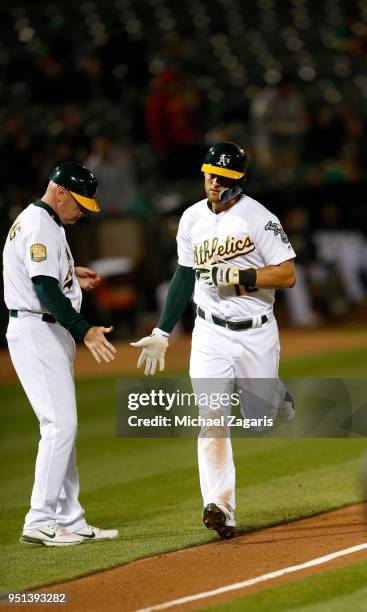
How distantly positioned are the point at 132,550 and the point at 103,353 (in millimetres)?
1034

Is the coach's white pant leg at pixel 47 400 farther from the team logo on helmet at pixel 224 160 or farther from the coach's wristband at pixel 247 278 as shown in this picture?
the team logo on helmet at pixel 224 160

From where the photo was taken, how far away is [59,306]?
5902 millimetres

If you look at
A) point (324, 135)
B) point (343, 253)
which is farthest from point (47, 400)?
point (324, 135)

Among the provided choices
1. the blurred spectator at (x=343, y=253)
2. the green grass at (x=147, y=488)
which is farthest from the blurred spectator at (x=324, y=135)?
the green grass at (x=147, y=488)

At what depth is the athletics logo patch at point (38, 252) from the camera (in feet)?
19.6

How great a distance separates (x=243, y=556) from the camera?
5.63m

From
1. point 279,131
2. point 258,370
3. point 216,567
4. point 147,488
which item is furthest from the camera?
point 279,131

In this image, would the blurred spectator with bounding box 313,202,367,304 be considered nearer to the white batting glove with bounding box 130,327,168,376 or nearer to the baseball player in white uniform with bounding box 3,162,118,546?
the white batting glove with bounding box 130,327,168,376

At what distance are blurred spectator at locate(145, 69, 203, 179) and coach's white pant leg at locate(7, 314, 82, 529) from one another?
1019 centimetres

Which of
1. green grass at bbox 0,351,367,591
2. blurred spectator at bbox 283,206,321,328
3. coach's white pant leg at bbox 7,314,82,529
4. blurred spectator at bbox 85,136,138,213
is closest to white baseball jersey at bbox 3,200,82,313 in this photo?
coach's white pant leg at bbox 7,314,82,529

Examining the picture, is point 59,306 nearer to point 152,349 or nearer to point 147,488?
point 152,349

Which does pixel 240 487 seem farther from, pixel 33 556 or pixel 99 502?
pixel 33 556

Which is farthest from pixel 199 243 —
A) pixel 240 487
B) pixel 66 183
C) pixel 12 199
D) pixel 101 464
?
pixel 12 199

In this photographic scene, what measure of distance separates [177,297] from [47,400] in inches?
36.8
